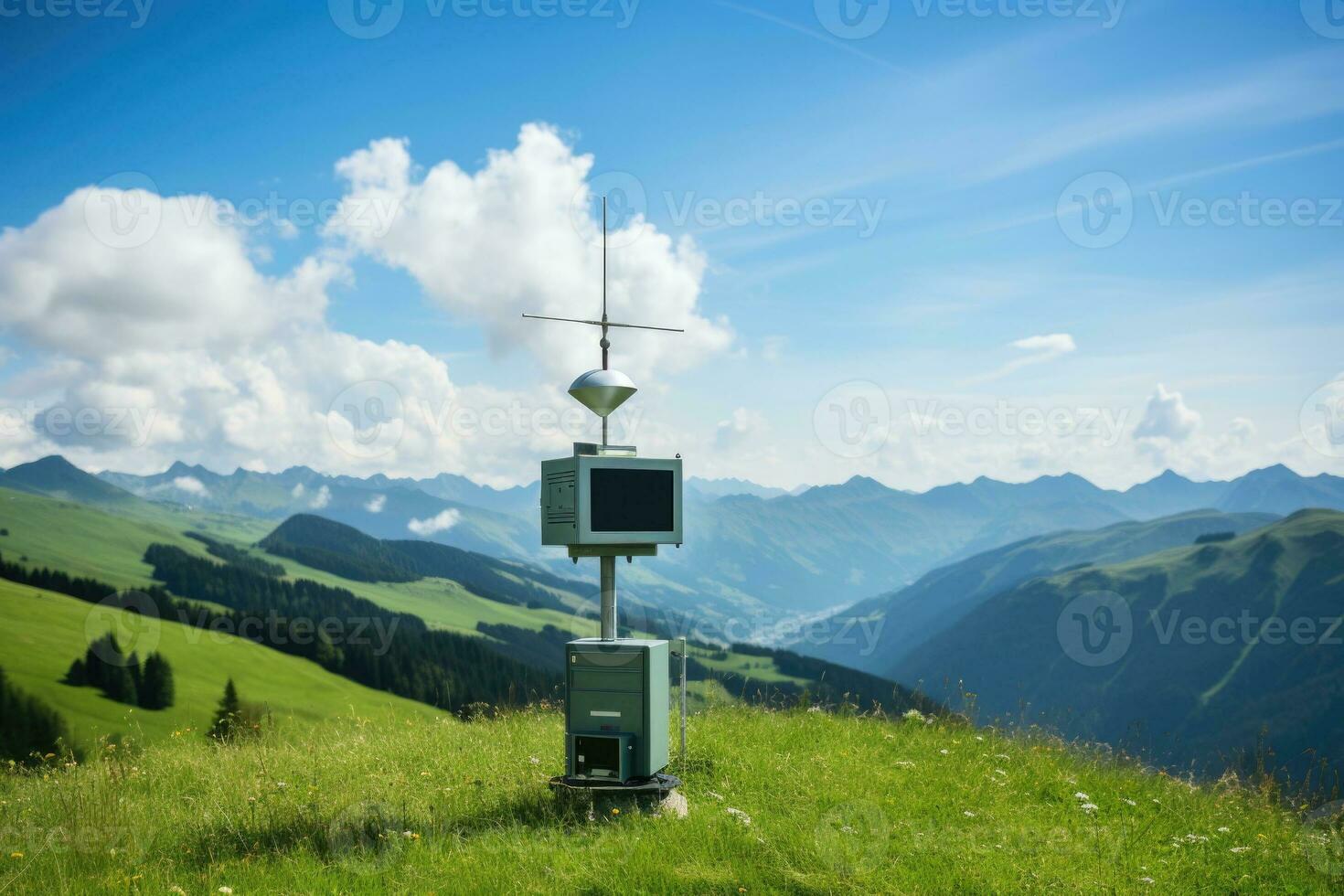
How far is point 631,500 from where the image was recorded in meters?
8.52

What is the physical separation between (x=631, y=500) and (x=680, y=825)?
2.90 metres

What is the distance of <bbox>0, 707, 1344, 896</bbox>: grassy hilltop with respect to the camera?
6766mm

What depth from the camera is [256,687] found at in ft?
213

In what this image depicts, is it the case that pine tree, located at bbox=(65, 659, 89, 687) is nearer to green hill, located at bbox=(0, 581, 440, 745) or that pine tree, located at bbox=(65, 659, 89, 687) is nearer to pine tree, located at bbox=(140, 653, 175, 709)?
green hill, located at bbox=(0, 581, 440, 745)

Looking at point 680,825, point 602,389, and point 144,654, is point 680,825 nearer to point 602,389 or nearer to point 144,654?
point 602,389

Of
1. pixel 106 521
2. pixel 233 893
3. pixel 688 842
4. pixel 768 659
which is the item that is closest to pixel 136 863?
pixel 233 893

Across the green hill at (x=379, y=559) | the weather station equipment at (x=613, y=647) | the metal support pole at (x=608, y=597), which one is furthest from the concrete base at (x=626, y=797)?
the green hill at (x=379, y=559)

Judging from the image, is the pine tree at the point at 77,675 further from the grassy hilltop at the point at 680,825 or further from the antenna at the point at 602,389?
the antenna at the point at 602,389

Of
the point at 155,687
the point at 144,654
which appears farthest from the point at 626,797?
the point at 144,654

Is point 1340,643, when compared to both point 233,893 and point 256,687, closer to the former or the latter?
point 256,687

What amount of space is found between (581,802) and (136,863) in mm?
3626

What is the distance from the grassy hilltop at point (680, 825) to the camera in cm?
677

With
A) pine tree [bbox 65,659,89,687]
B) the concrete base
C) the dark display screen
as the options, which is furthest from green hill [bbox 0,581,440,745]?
the dark display screen

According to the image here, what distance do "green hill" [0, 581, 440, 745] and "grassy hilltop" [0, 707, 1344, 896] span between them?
4660 cm
